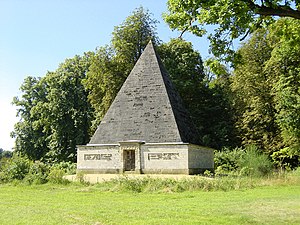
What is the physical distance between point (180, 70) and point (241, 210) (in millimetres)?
28672

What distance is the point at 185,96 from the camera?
127 ft

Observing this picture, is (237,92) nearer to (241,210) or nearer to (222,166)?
(222,166)

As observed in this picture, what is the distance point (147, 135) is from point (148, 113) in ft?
5.10

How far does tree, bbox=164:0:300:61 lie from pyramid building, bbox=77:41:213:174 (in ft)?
40.3

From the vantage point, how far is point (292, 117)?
1035 inches

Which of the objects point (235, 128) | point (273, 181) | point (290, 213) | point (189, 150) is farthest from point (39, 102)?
point (290, 213)

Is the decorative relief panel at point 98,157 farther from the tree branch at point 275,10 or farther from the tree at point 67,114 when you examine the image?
the tree branch at point 275,10

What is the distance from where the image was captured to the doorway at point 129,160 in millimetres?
24766

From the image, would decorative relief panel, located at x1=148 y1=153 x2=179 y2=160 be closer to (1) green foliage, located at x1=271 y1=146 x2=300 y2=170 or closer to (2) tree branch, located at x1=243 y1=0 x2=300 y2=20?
(1) green foliage, located at x1=271 y1=146 x2=300 y2=170

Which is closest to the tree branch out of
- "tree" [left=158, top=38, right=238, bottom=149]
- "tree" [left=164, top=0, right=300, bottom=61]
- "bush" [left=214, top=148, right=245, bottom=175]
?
"tree" [left=164, top=0, right=300, bottom=61]

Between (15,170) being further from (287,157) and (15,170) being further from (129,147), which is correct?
(287,157)

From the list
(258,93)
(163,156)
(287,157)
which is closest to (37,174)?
(163,156)

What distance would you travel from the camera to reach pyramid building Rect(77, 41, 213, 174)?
2367 cm

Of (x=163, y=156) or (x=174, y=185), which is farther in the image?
(x=163, y=156)
